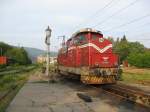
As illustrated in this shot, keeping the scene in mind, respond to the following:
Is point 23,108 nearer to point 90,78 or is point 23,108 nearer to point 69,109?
point 69,109

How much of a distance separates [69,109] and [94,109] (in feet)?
2.97

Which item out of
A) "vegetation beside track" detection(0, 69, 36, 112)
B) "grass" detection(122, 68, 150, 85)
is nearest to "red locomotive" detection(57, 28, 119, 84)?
"vegetation beside track" detection(0, 69, 36, 112)

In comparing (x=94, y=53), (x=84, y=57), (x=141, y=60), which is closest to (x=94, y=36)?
(x=94, y=53)

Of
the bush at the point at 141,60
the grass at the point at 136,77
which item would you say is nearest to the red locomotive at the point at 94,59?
the grass at the point at 136,77

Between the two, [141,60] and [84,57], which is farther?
[141,60]

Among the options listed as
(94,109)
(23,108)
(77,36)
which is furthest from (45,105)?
(77,36)

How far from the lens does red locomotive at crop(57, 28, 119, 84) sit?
16969mm

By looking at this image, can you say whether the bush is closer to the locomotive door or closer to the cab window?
the cab window

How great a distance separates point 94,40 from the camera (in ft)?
58.4

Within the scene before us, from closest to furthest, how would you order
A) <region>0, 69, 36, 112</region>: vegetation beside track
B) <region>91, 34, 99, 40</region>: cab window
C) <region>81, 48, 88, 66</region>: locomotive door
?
<region>0, 69, 36, 112</region>: vegetation beside track, <region>81, 48, 88, 66</region>: locomotive door, <region>91, 34, 99, 40</region>: cab window

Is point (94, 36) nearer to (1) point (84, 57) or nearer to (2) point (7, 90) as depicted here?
(1) point (84, 57)

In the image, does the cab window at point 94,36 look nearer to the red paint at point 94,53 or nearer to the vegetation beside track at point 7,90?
the red paint at point 94,53

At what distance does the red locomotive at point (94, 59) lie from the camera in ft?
55.7

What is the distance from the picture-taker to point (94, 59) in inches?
686
